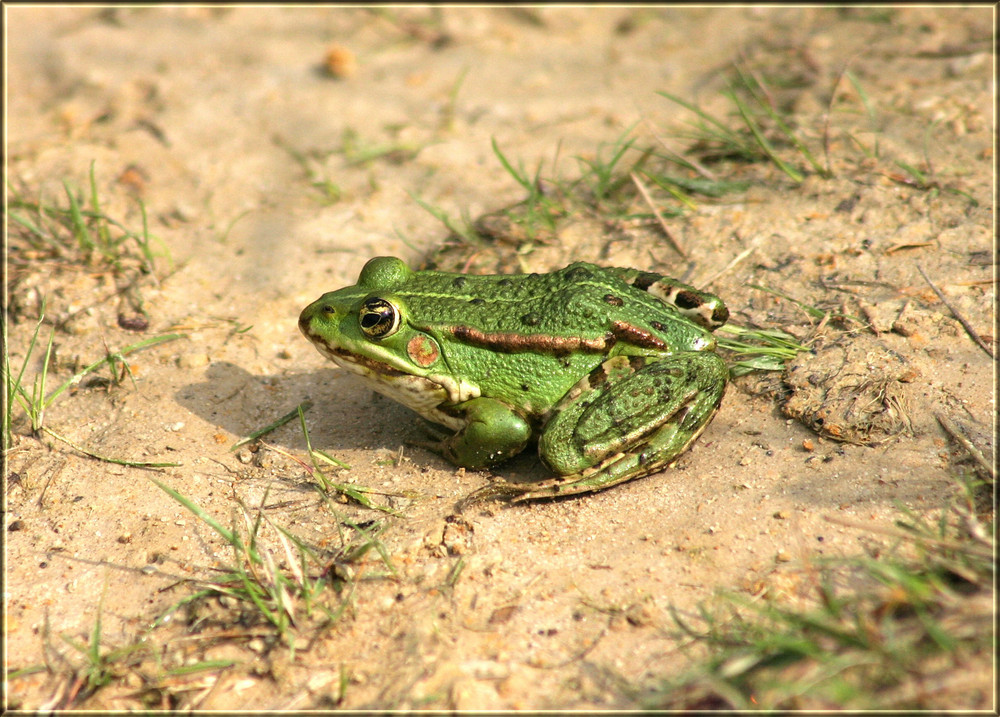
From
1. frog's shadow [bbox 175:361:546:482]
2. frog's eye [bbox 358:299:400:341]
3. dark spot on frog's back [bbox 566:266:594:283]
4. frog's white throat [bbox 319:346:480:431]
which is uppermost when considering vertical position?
dark spot on frog's back [bbox 566:266:594:283]

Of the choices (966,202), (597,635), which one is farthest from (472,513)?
(966,202)

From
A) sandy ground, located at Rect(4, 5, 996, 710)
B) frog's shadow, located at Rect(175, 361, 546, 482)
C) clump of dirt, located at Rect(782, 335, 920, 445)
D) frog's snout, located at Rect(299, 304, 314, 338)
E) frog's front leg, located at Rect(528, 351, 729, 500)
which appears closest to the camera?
sandy ground, located at Rect(4, 5, 996, 710)

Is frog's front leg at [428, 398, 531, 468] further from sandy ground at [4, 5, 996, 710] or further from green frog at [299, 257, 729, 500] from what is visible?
sandy ground at [4, 5, 996, 710]

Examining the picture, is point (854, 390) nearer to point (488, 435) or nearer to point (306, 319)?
point (488, 435)

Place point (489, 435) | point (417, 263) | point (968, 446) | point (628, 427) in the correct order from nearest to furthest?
point (968, 446), point (628, 427), point (489, 435), point (417, 263)

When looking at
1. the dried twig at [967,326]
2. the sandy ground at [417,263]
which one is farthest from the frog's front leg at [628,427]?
the dried twig at [967,326]

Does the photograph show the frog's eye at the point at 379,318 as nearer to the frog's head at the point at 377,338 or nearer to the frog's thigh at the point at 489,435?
the frog's head at the point at 377,338

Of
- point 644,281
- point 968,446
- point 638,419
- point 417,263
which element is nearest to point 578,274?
point 644,281

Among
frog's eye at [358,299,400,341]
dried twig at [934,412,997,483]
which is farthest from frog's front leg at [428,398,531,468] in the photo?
dried twig at [934,412,997,483]
